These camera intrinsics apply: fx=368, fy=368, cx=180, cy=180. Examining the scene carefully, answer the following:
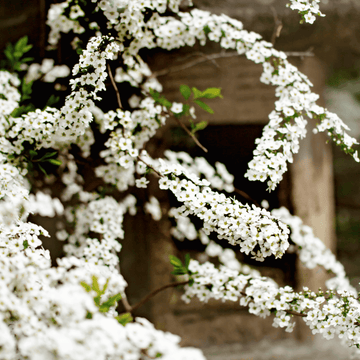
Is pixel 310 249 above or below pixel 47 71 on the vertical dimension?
below

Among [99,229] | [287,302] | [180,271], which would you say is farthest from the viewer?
[99,229]

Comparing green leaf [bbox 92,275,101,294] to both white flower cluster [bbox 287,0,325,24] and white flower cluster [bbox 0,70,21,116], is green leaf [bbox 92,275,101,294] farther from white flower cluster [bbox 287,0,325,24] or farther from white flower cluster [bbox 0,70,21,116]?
white flower cluster [bbox 287,0,325,24]

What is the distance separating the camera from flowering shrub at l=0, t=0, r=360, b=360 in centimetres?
101

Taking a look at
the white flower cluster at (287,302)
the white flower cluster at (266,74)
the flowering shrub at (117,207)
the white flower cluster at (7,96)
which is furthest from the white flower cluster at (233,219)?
the white flower cluster at (7,96)

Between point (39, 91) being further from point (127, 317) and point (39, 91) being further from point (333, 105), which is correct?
point (333, 105)

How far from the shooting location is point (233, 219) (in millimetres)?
1387

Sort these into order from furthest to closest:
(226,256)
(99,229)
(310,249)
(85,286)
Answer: (226,256) < (310,249) < (99,229) < (85,286)

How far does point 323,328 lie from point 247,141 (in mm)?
1531

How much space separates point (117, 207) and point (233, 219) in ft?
2.90

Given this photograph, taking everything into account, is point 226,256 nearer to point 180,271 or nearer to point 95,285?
point 180,271

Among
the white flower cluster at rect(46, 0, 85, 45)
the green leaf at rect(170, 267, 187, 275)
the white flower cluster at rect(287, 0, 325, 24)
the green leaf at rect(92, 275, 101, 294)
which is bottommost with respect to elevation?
the green leaf at rect(92, 275, 101, 294)

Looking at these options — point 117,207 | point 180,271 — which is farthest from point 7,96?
point 180,271

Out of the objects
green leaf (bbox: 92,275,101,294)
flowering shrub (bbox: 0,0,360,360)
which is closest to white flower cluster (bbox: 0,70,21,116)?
flowering shrub (bbox: 0,0,360,360)

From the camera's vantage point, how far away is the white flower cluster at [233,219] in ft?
4.45
